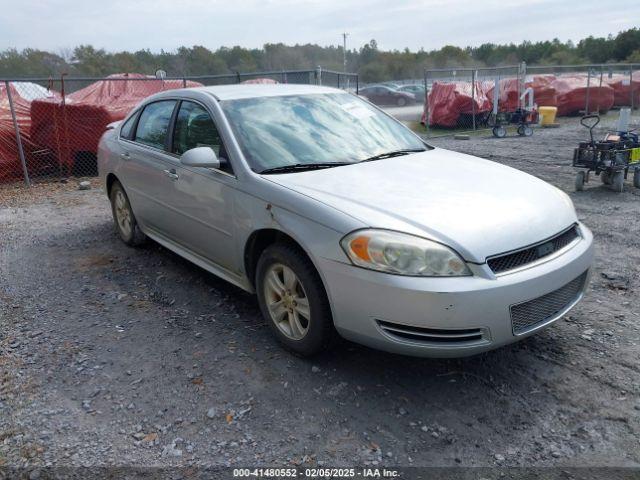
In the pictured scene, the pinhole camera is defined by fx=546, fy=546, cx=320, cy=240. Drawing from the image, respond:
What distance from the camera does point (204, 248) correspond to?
13.6ft

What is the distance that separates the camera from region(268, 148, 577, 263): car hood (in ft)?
9.23

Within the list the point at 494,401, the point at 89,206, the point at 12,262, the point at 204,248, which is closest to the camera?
the point at 494,401

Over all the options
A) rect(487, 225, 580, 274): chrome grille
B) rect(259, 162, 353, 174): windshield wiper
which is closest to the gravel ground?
rect(487, 225, 580, 274): chrome grille

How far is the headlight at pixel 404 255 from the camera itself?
8.89ft

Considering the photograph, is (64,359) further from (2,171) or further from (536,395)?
(2,171)

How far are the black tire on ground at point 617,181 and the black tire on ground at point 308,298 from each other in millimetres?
6209

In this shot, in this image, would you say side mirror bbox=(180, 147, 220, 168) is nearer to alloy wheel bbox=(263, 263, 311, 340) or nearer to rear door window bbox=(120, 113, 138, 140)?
alloy wheel bbox=(263, 263, 311, 340)

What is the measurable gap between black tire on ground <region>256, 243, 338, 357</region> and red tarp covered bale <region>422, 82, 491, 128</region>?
1610 cm

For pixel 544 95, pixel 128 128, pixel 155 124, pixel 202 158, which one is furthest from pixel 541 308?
pixel 544 95

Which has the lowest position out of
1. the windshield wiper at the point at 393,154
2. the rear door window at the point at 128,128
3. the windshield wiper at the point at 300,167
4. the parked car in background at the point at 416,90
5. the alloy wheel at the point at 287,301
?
the alloy wheel at the point at 287,301

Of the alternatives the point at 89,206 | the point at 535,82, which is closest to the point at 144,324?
the point at 89,206

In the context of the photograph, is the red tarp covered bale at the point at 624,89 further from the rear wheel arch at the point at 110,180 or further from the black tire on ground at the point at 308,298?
the black tire on ground at the point at 308,298

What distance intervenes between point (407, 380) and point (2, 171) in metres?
9.35

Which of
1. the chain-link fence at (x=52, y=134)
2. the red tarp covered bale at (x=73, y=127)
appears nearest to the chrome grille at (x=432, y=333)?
the chain-link fence at (x=52, y=134)
